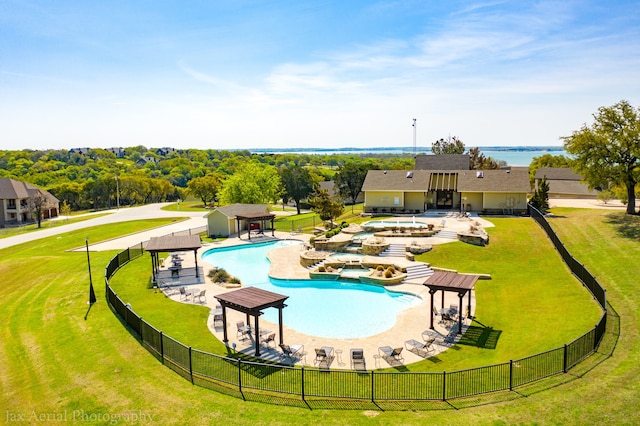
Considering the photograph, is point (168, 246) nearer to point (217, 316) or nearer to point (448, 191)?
point (217, 316)

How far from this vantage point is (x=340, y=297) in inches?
952

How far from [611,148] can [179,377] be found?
35.8 m

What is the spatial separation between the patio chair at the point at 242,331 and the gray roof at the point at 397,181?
3033 cm

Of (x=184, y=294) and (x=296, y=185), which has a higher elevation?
(x=296, y=185)

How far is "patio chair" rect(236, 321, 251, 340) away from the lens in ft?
57.4

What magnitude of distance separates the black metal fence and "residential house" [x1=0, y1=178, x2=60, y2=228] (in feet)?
196

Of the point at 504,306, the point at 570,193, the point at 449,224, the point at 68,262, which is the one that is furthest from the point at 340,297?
the point at 570,193

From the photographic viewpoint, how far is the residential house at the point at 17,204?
63406 millimetres

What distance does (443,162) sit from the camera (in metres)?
54.2

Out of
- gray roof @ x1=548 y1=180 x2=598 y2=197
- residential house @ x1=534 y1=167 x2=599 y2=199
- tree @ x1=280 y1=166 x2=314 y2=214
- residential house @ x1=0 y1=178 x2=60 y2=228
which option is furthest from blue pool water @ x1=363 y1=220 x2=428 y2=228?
residential house @ x1=0 y1=178 x2=60 y2=228

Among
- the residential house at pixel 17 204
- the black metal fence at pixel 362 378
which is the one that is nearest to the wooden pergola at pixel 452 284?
the black metal fence at pixel 362 378

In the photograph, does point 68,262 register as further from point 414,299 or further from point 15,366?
point 414,299

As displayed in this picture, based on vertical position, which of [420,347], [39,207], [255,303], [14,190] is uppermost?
[14,190]

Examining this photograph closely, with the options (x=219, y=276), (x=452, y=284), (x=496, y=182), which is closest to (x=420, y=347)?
(x=452, y=284)
